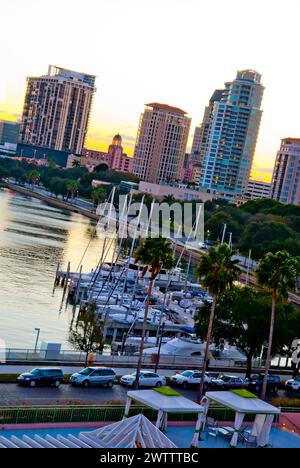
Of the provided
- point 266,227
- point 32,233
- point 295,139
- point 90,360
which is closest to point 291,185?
point 295,139

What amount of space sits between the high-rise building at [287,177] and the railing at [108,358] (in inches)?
5885

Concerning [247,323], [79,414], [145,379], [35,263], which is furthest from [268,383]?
[35,263]

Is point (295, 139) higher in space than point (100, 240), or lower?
higher

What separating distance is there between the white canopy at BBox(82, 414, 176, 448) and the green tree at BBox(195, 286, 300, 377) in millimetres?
15090

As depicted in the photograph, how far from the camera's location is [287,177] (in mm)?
184250

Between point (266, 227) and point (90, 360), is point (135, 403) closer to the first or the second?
point (90, 360)

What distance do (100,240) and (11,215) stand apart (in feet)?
47.8

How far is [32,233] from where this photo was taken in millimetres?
86750

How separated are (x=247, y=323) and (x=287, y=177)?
15430 centimetres

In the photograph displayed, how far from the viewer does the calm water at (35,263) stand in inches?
1617

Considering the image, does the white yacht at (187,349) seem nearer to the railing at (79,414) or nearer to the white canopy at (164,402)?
the railing at (79,414)

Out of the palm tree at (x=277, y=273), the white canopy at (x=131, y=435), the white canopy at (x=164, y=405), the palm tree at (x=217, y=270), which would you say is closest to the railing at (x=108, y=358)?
the palm tree at (x=217, y=270)

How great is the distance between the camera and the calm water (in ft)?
135

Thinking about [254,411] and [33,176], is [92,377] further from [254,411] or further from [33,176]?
[33,176]
